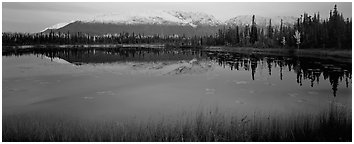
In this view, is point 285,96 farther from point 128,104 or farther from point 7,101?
point 7,101

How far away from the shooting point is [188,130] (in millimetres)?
8188

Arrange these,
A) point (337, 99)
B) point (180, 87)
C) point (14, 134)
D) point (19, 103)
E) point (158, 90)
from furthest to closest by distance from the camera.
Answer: point (180, 87), point (158, 90), point (337, 99), point (19, 103), point (14, 134)

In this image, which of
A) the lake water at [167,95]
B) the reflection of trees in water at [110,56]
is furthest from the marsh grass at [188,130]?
the reflection of trees in water at [110,56]

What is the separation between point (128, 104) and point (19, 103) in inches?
153

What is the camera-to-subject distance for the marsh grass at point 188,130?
7.72 m

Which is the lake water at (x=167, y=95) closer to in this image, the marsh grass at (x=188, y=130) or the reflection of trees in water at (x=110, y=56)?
the marsh grass at (x=188, y=130)

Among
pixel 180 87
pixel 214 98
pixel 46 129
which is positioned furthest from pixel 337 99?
pixel 46 129

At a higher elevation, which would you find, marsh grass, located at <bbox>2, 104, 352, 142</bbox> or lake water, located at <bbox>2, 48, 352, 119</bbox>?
lake water, located at <bbox>2, 48, 352, 119</bbox>

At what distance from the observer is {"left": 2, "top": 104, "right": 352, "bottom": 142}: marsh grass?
25.3 feet

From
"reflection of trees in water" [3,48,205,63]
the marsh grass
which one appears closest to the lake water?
the marsh grass

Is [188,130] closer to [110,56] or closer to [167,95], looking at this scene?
[167,95]

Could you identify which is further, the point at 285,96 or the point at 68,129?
the point at 285,96

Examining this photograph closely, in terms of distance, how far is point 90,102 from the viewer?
39.3 feet

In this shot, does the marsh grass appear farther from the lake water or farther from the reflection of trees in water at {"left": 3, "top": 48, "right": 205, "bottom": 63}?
the reflection of trees in water at {"left": 3, "top": 48, "right": 205, "bottom": 63}
